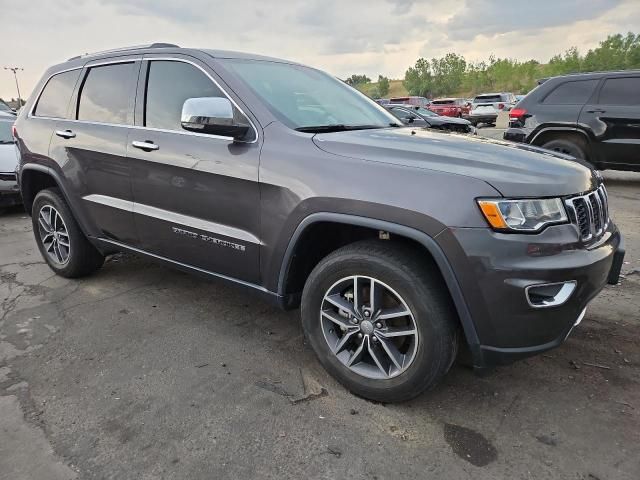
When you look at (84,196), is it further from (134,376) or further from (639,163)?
(639,163)

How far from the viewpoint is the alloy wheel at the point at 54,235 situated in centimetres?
436

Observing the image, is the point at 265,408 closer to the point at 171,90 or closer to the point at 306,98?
the point at 306,98

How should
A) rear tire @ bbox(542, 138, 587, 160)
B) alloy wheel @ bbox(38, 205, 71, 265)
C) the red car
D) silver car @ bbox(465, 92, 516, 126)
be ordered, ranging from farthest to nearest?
1. the red car
2. silver car @ bbox(465, 92, 516, 126)
3. rear tire @ bbox(542, 138, 587, 160)
4. alloy wheel @ bbox(38, 205, 71, 265)

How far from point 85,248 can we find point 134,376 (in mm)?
1810

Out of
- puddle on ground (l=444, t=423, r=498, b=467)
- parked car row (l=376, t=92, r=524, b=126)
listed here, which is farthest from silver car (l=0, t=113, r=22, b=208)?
parked car row (l=376, t=92, r=524, b=126)

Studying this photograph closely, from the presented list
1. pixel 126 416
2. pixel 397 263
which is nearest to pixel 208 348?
pixel 126 416

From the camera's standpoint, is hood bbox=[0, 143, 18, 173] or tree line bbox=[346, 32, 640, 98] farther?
tree line bbox=[346, 32, 640, 98]

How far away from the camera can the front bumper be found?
2102 millimetres

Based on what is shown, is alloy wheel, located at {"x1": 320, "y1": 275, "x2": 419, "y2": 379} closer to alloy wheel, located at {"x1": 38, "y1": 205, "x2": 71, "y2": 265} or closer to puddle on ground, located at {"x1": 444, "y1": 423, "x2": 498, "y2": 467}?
puddle on ground, located at {"x1": 444, "y1": 423, "x2": 498, "y2": 467}

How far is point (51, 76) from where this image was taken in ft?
14.2

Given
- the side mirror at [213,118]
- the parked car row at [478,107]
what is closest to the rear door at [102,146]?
the side mirror at [213,118]

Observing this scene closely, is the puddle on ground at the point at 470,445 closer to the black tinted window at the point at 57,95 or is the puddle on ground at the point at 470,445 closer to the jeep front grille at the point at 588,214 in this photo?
the jeep front grille at the point at 588,214

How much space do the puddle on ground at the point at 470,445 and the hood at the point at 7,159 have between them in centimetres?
743

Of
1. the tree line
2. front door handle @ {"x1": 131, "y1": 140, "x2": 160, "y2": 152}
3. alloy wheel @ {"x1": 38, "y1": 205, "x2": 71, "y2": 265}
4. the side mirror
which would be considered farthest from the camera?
the tree line
